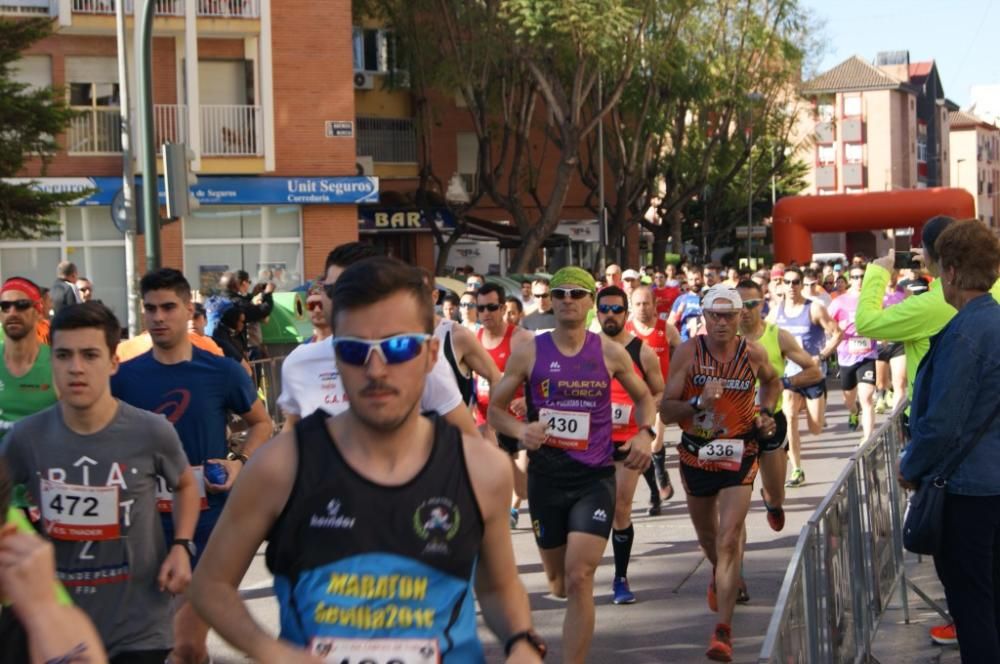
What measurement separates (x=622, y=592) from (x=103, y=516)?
187 inches

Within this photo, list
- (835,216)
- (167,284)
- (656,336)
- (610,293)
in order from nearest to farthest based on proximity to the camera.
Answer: (167,284)
(610,293)
(656,336)
(835,216)

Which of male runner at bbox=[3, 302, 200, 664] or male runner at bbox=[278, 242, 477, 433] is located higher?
male runner at bbox=[278, 242, 477, 433]

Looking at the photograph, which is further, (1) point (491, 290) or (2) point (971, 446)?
(1) point (491, 290)

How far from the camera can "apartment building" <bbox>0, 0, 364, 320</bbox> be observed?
34.1m

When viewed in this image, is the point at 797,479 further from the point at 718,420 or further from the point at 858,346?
the point at 718,420

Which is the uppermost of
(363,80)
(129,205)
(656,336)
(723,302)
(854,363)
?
(363,80)

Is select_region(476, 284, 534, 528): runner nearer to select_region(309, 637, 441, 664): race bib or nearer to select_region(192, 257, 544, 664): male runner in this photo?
select_region(192, 257, 544, 664): male runner

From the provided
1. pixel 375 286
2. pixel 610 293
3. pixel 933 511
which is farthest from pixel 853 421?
pixel 375 286

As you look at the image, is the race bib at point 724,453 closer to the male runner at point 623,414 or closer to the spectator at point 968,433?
the male runner at point 623,414

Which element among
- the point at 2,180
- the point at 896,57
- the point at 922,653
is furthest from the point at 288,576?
the point at 896,57

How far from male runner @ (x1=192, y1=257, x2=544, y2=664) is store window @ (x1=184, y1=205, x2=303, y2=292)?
31.8 meters

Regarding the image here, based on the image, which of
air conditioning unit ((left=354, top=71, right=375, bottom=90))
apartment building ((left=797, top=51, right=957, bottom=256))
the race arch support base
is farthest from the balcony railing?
apartment building ((left=797, top=51, right=957, bottom=256))

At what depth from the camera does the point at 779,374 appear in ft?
38.8

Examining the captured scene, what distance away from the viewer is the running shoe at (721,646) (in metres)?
8.03
